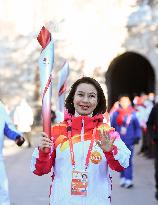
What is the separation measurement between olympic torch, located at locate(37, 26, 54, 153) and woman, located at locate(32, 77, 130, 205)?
0.25 meters

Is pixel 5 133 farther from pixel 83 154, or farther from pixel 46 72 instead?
pixel 46 72

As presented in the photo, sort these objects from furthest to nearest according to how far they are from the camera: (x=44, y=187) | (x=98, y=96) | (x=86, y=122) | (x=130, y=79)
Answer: (x=130, y=79) → (x=44, y=187) → (x=98, y=96) → (x=86, y=122)

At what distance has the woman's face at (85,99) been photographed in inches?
137

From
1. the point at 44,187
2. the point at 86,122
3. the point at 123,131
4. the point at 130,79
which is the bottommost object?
the point at 86,122

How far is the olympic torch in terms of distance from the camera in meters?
3.08

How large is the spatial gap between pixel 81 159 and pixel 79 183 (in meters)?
0.16

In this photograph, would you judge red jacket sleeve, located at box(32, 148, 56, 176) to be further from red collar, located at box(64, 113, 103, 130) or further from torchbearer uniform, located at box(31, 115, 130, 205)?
red collar, located at box(64, 113, 103, 130)

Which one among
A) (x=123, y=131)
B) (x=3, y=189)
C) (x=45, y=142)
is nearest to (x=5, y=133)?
(x=3, y=189)

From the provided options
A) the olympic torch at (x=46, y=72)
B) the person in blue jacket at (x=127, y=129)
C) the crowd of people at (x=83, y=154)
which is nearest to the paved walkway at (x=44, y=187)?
the person in blue jacket at (x=127, y=129)

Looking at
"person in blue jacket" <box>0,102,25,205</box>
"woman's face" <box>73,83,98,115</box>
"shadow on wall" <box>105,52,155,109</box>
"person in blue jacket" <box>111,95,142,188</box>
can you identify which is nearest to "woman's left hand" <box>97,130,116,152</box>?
"woman's face" <box>73,83,98,115</box>

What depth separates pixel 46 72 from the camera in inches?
124

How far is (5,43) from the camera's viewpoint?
21547mm

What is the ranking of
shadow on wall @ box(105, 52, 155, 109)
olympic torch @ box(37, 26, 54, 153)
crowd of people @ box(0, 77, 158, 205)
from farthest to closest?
shadow on wall @ box(105, 52, 155, 109) → crowd of people @ box(0, 77, 158, 205) → olympic torch @ box(37, 26, 54, 153)

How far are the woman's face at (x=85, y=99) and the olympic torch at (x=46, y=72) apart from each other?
0.41m
